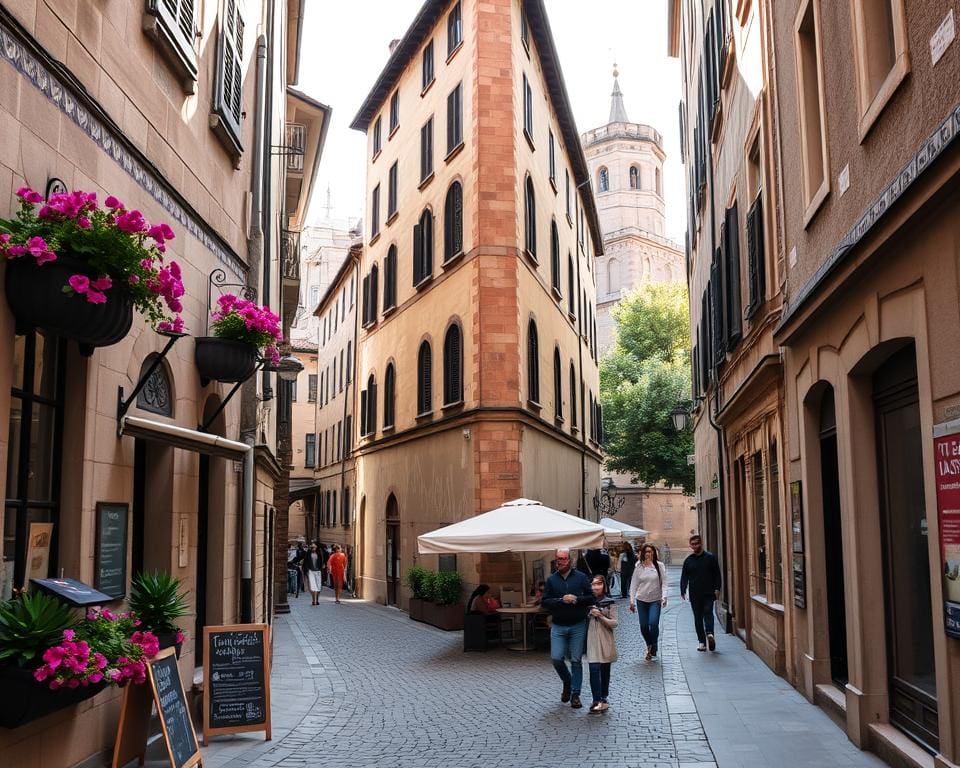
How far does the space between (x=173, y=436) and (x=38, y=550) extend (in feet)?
6.52

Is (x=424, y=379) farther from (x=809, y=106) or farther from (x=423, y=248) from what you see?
(x=809, y=106)

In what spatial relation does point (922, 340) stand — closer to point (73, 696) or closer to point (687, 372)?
point (73, 696)

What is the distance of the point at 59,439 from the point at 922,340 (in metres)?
6.05

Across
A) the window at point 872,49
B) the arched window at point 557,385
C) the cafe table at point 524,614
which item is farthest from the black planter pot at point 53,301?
the arched window at point 557,385

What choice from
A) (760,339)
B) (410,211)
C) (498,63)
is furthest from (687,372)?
(760,339)

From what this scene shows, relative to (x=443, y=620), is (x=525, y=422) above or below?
above

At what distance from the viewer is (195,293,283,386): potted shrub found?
10.1 meters

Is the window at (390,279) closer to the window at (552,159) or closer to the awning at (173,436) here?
the window at (552,159)

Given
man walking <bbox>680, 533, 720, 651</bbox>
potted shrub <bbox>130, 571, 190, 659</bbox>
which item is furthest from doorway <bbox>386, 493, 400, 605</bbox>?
potted shrub <bbox>130, 571, 190, 659</bbox>

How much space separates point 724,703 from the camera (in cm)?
1074

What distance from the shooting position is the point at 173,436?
8719mm

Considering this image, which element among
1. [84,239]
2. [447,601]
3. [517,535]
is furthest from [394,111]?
[84,239]

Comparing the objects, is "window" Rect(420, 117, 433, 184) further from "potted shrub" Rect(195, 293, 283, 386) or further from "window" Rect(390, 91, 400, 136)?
"potted shrub" Rect(195, 293, 283, 386)

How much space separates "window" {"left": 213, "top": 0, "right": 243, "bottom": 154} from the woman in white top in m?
8.16
